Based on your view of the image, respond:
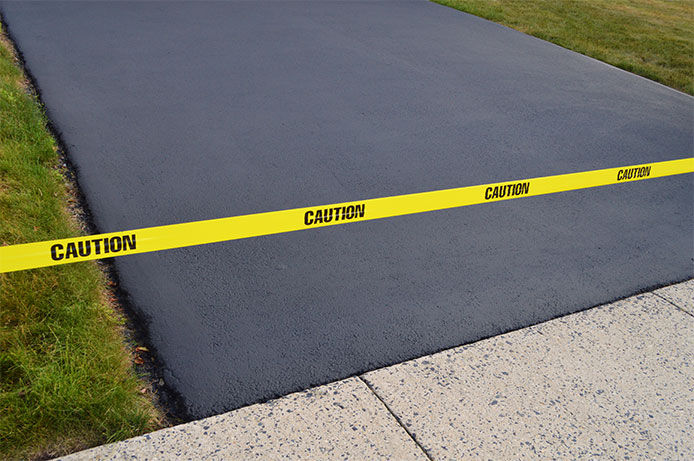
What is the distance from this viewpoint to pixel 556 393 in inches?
128

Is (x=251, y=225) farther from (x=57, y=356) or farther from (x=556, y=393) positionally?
(x=556, y=393)

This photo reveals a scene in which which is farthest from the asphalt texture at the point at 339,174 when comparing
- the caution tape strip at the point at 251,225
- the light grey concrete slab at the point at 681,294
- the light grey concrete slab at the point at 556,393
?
the caution tape strip at the point at 251,225

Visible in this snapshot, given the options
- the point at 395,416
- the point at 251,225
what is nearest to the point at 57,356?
the point at 251,225

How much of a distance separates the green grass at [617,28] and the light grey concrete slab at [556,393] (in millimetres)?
7325

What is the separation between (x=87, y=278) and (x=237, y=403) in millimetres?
1378

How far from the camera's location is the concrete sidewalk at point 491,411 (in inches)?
109

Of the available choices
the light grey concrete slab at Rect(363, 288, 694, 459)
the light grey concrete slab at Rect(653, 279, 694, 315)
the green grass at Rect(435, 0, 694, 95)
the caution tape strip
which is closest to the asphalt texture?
the light grey concrete slab at Rect(653, 279, 694, 315)

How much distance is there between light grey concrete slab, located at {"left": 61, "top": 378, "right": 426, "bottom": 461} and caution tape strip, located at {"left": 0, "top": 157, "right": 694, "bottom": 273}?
106cm

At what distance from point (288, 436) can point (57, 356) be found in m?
1.29

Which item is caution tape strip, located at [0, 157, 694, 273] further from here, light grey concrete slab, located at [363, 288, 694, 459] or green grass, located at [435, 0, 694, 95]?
green grass, located at [435, 0, 694, 95]

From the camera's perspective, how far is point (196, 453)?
2.67 m

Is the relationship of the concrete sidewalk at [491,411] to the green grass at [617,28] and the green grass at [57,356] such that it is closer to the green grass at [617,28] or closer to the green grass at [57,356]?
the green grass at [57,356]

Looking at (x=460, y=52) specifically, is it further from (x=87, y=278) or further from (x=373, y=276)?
(x=87, y=278)

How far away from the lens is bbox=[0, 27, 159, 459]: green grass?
2719mm
